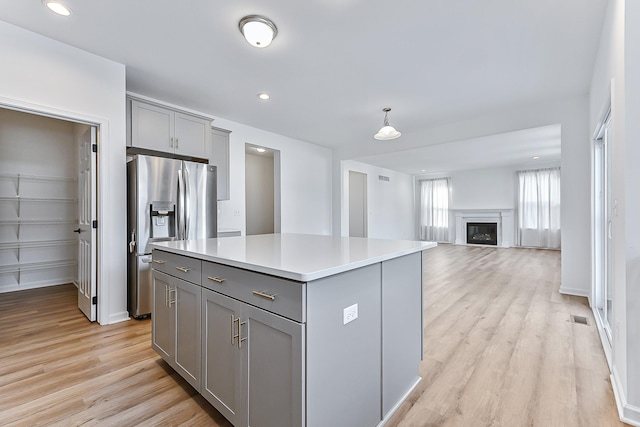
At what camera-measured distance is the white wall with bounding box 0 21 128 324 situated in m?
2.40

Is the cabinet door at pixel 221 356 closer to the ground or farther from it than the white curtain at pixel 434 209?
closer to the ground

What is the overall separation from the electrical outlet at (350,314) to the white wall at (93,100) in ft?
9.01

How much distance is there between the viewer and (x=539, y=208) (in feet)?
27.2

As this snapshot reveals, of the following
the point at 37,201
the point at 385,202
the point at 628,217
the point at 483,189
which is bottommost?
the point at 628,217

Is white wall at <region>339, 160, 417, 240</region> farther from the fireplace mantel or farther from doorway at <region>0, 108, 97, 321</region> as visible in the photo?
doorway at <region>0, 108, 97, 321</region>

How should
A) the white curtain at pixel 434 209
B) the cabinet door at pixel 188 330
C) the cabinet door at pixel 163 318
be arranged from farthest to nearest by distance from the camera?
the white curtain at pixel 434 209 → the cabinet door at pixel 163 318 → the cabinet door at pixel 188 330

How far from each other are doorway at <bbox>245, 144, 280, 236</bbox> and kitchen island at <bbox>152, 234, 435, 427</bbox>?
5.25 meters

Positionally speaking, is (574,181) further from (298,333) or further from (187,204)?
(187,204)

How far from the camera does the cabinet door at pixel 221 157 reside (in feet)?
13.8

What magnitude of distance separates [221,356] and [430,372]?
4.65 feet

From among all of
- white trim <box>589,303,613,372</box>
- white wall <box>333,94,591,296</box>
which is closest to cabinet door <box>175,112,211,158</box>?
white trim <box>589,303,613,372</box>

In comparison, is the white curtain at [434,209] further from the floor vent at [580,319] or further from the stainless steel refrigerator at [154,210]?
the stainless steel refrigerator at [154,210]

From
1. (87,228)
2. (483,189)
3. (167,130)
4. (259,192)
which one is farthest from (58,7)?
(483,189)

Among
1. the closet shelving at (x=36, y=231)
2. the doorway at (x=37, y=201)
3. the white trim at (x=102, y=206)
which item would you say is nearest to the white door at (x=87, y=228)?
the white trim at (x=102, y=206)
